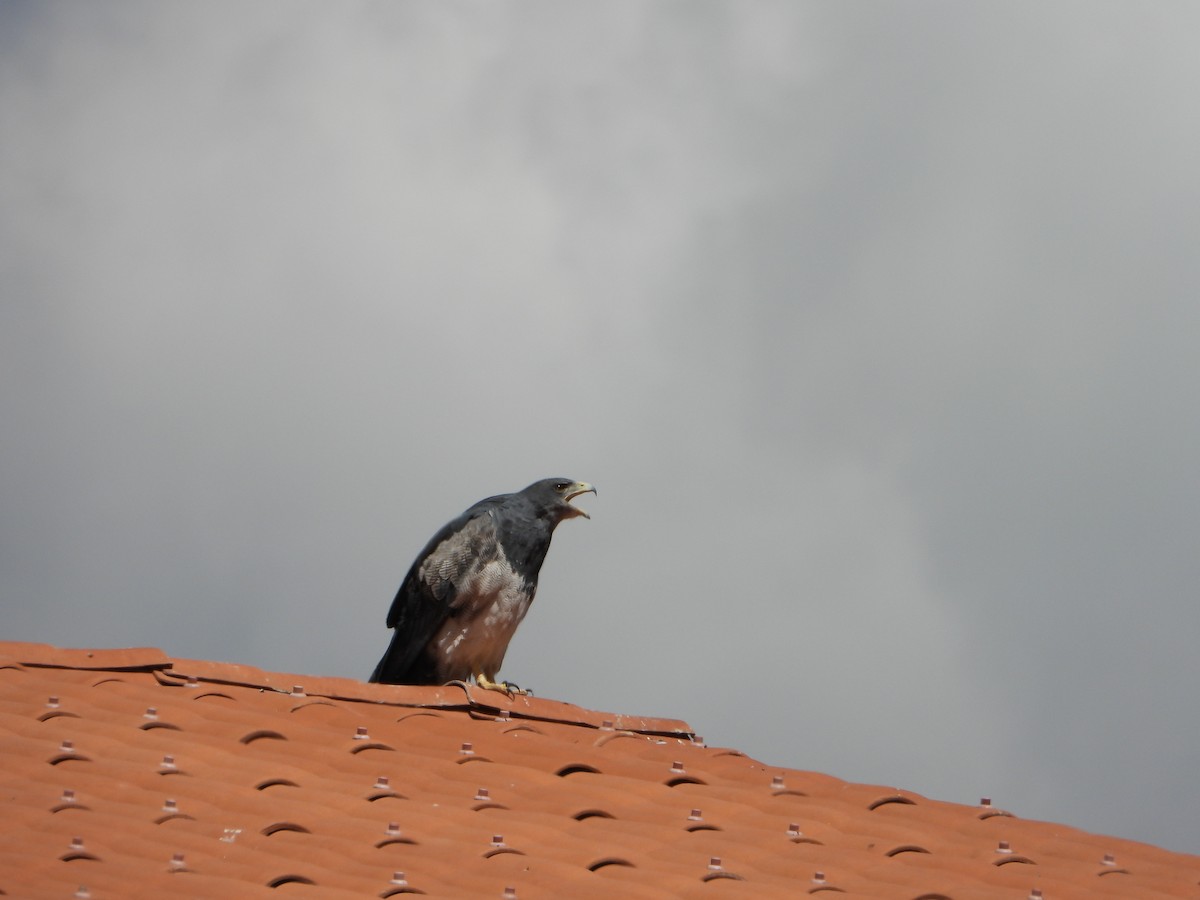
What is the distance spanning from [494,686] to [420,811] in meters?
3.19

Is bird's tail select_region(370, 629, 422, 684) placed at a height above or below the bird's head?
below

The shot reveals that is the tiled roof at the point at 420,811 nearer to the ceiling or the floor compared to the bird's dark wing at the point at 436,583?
nearer to the floor

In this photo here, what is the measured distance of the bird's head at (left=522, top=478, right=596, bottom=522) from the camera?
8.86 meters

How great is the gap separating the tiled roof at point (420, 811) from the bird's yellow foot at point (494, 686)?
789 millimetres

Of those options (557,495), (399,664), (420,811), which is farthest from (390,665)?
(420,811)

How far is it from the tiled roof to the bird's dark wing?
1965 mm

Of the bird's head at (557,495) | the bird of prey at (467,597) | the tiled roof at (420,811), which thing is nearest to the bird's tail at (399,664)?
the bird of prey at (467,597)

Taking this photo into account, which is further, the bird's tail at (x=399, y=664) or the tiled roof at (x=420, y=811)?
the bird's tail at (x=399, y=664)

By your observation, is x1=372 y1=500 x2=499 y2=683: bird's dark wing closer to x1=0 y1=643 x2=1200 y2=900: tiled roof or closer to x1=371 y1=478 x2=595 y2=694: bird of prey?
x1=371 y1=478 x2=595 y2=694: bird of prey

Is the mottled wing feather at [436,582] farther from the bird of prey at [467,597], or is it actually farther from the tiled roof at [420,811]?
the tiled roof at [420,811]

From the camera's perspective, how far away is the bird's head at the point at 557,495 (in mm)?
8859

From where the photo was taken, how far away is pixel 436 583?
832 cm

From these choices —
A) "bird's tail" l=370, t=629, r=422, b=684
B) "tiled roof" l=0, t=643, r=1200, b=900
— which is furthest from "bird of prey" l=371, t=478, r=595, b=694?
"tiled roof" l=0, t=643, r=1200, b=900

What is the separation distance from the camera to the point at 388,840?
440 centimetres
